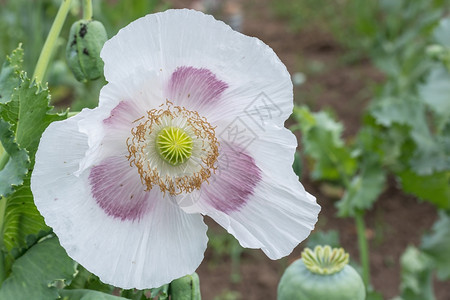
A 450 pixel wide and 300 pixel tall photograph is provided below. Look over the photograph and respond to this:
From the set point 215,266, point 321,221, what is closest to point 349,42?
point 321,221

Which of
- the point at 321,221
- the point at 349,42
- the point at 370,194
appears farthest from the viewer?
the point at 349,42

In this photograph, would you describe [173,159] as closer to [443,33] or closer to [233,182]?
[233,182]

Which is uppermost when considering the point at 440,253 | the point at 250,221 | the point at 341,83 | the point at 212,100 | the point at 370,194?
the point at 212,100

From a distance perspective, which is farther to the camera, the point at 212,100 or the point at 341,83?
the point at 341,83

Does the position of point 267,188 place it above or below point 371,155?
above

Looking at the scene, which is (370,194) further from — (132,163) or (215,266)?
(132,163)

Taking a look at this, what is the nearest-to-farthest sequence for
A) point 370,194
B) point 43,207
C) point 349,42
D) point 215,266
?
1. point 43,207
2. point 370,194
3. point 215,266
4. point 349,42
